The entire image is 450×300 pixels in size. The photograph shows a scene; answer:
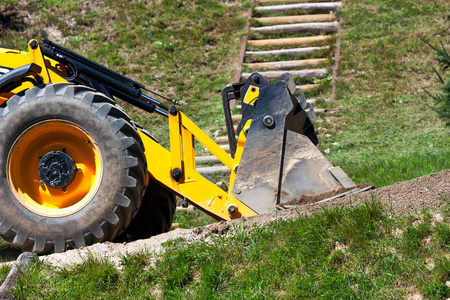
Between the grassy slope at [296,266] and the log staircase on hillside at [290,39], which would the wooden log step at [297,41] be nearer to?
the log staircase on hillside at [290,39]

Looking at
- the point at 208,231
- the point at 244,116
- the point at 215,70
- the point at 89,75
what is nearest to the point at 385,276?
the point at 208,231

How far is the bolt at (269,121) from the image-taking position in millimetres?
4742

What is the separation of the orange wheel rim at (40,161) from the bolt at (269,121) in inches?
59.7

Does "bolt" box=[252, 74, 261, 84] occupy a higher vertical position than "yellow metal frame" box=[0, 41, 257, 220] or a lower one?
higher

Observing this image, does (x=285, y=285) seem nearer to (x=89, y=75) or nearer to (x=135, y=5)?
(x=89, y=75)

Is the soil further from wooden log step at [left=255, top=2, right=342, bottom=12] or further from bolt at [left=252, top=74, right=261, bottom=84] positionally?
wooden log step at [left=255, top=2, right=342, bottom=12]

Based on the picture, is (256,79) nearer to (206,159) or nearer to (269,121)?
(269,121)

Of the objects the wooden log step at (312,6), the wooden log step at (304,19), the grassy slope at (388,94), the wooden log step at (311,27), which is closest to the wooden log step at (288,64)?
the grassy slope at (388,94)

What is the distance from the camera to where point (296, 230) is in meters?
3.89

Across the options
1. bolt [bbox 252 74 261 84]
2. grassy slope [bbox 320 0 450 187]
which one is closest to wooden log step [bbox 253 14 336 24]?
grassy slope [bbox 320 0 450 187]

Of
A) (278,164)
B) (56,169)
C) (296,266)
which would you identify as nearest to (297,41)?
(278,164)

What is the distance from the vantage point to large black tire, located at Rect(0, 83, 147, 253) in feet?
14.0

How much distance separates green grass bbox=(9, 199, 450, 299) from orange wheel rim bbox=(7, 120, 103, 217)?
675 millimetres

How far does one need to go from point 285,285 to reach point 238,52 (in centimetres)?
1051
